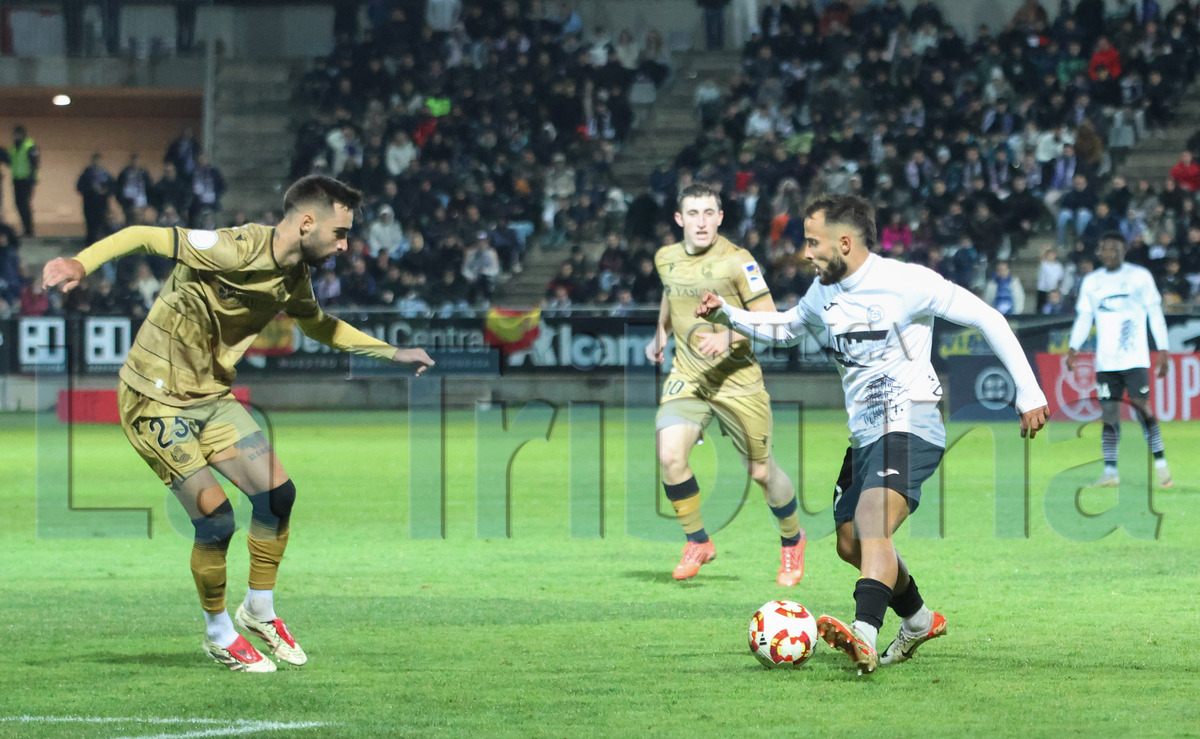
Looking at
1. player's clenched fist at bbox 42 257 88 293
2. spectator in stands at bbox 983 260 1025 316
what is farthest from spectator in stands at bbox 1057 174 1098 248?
player's clenched fist at bbox 42 257 88 293

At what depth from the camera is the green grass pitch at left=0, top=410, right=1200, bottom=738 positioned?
563 centimetres

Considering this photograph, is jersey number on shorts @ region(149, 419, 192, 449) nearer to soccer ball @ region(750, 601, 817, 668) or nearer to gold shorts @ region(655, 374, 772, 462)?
soccer ball @ region(750, 601, 817, 668)

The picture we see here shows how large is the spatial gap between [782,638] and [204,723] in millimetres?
2388

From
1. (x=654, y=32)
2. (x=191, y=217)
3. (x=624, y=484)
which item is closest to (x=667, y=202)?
(x=654, y=32)

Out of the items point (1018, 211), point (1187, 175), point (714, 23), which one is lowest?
point (1018, 211)

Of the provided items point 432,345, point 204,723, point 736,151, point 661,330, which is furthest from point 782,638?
point 736,151

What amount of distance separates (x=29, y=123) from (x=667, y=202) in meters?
17.5

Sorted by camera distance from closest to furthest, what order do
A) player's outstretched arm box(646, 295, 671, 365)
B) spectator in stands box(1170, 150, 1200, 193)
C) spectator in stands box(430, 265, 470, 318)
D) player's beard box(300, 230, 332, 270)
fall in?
player's beard box(300, 230, 332, 270), player's outstretched arm box(646, 295, 671, 365), spectator in stands box(430, 265, 470, 318), spectator in stands box(1170, 150, 1200, 193)

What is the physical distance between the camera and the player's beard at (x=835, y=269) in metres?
6.50

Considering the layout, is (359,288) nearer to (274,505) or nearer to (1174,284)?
(1174,284)

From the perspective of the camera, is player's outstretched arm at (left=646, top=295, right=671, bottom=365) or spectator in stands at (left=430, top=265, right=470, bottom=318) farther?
spectator in stands at (left=430, top=265, right=470, bottom=318)

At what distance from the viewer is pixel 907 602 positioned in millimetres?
6551

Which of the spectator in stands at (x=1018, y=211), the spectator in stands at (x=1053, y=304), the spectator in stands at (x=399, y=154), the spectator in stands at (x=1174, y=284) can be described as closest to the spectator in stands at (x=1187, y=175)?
the spectator in stands at (x=1018, y=211)

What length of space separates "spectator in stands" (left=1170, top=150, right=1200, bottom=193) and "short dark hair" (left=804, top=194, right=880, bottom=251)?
848 inches
